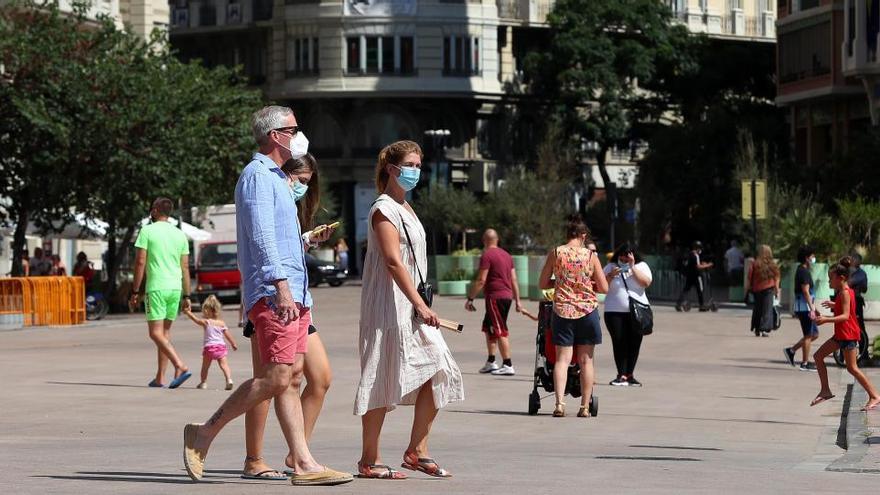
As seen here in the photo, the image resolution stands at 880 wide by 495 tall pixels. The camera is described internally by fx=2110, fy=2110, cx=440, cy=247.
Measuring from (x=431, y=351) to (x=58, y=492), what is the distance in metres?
2.21

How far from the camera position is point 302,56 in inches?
3346

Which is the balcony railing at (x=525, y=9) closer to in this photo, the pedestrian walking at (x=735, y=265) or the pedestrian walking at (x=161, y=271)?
the pedestrian walking at (x=735, y=265)

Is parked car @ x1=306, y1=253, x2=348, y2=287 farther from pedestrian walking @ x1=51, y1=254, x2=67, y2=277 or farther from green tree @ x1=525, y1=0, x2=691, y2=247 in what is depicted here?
green tree @ x1=525, y1=0, x2=691, y2=247

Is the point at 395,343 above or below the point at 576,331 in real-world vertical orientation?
above

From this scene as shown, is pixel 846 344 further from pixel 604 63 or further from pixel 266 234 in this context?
pixel 604 63

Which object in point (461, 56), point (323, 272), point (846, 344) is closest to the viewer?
point (846, 344)

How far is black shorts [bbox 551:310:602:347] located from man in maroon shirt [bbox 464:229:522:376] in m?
5.93

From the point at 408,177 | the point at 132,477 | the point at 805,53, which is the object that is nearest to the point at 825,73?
the point at 805,53

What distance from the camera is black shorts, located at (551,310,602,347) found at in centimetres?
1767

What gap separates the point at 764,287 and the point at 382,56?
52.6 metres

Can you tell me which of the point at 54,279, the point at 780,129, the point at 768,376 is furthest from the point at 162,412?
the point at 780,129

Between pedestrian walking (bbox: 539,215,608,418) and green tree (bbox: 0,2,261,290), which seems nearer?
pedestrian walking (bbox: 539,215,608,418)

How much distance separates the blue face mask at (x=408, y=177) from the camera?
37.4 feet

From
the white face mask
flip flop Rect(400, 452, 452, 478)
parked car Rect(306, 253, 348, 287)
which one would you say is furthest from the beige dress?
parked car Rect(306, 253, 348, 287)
